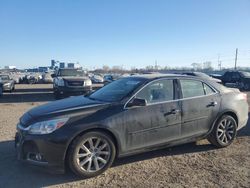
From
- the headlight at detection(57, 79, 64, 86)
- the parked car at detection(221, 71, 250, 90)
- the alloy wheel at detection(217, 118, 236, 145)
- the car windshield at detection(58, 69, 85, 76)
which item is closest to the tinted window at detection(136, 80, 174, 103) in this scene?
the alloy wheel at detection(217, 118, 236, 145)

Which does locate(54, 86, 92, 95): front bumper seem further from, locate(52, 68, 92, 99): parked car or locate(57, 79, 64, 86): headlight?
locate(57, 79, 64, 86): headlight

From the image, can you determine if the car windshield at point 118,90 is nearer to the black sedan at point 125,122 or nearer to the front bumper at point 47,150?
the black sedan at point 125,122

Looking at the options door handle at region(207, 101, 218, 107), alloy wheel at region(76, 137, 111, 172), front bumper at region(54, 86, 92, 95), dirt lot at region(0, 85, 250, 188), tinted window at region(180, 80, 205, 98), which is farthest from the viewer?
front bumper at region(54, 86, 92, 95)

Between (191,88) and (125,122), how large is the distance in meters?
1.70

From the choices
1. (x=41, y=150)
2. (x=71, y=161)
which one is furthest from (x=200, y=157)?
(x=41, y=150)

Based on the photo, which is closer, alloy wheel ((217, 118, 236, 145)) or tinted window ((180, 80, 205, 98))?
tinted window ((180, 80, 205, 98))

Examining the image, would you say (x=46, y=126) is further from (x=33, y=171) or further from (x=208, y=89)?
(x=208, y=89)

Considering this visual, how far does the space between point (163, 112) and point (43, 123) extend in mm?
2062

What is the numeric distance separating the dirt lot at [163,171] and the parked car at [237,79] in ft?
59.2

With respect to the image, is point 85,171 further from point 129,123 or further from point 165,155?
point 165,155

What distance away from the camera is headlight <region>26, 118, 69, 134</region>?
13.6 feet

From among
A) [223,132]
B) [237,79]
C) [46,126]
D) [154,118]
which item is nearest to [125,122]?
[154,118]

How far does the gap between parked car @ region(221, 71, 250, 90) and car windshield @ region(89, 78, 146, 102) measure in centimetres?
1896

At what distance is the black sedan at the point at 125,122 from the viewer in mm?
4164
